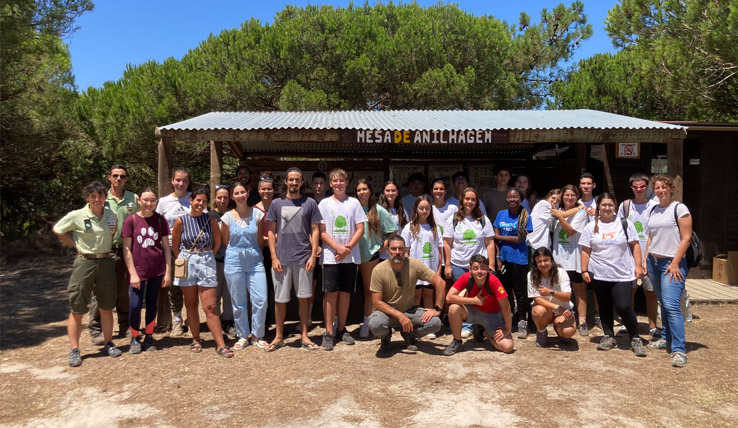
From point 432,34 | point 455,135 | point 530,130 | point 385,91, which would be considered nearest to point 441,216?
point 455,135

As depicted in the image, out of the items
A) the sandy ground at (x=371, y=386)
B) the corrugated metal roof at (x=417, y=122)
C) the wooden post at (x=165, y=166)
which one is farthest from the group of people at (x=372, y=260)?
the corrugated metal roof at (x=417, y=122)

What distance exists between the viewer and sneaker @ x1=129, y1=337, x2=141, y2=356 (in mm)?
4923

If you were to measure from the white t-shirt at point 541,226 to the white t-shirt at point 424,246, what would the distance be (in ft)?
3.49

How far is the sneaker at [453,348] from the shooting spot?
16.1ft

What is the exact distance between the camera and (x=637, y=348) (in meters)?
4.84

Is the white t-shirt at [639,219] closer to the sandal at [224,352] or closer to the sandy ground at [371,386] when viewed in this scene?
the sandy ground at [371,386]

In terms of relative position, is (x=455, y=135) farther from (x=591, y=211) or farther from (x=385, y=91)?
(x=385, y=91)

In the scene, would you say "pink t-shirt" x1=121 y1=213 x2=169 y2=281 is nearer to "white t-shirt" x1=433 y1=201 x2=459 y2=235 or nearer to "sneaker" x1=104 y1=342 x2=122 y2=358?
"sneaker" x1=104 y1=342 x2=122 y2=358

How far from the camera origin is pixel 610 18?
46.1 feet

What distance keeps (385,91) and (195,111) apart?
583 cm

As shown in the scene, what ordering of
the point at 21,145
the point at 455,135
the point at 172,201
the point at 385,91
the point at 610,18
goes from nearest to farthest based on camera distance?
the point at 172,201 < the point at 455,135 < the point at 21,145 < the point at 610,18 < the point at 385,91

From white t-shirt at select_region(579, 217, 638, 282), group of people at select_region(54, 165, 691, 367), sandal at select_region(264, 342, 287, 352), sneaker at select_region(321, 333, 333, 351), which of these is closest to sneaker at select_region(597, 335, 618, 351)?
group of people at select_region(54, 165, 691, 367)

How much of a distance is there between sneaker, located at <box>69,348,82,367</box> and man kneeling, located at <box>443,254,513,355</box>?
11.5ft

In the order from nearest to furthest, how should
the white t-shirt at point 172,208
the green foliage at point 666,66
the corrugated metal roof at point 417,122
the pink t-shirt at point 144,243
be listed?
the pink t-shirt at point 144,243 → the white t-shirt at point 172,208 → the corrugated metal roof at point 417,122 → the green foliage at point 666,66
